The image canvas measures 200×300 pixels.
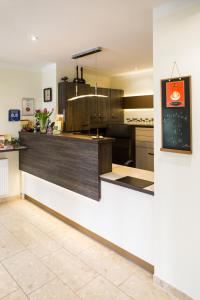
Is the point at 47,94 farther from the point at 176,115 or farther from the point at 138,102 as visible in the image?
the point at 176,115

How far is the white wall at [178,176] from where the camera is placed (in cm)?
180

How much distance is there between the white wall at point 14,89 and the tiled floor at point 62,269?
72.3 inches

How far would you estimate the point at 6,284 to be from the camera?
7.18 feet

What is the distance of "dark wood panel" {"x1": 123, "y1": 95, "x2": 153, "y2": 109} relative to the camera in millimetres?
4952

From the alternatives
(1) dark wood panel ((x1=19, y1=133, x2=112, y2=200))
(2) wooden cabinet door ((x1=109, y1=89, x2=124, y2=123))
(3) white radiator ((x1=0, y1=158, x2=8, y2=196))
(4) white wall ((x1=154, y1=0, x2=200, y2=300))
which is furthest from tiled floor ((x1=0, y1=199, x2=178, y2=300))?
(2) wooden cabinet door ((x1=109, y1=89, x2=124, y2=123))

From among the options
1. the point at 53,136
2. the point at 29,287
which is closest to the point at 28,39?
the point at 53,136

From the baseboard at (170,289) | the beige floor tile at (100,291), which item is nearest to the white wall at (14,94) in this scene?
the beige floor tile at (100,291)

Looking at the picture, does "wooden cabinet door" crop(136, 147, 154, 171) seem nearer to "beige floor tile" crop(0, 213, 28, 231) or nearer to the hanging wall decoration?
"beige floor tile" crop(0, 213, 28, 231)

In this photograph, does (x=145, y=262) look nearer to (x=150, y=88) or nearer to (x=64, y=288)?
(x=64, y=288)

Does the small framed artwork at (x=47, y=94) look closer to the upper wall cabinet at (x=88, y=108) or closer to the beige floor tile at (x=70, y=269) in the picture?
the upper wall cabinet at (x=88, y=108)

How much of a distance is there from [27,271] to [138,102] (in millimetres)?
3866

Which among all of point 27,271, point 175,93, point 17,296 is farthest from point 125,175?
point 17,296

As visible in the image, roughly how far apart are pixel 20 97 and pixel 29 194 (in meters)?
1.78

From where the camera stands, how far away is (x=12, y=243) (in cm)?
292
